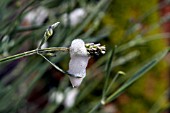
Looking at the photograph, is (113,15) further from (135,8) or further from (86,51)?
(86,51)

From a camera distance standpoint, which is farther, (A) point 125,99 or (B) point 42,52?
(A) point 125,99

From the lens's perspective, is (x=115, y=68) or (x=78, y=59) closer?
(x=78, y=59)

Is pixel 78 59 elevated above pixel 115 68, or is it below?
above

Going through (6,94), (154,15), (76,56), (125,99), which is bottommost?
(125,99)

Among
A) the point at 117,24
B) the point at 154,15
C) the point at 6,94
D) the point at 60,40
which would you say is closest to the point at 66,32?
the point at 60,40

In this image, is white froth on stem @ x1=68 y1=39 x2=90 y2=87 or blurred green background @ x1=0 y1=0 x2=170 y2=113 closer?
white froth on stem @ x1=68 y1=39 x2=90 y2=87

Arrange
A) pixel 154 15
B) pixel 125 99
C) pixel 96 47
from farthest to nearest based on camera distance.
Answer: pixel 154 15
pixel 125 99
pixel 96 47

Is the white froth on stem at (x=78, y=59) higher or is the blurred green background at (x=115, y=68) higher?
the white froth on stem at (x=78, y=59)

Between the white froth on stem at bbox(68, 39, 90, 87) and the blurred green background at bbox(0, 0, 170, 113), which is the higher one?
the white froth on stem at bbox(68, 39, 90, 87)

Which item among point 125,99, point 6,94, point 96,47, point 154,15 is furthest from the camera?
point 154,15

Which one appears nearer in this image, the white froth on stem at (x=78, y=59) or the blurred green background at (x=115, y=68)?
the white froth on stem at (x=78, y=59)

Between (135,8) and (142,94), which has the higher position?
(135,8)
